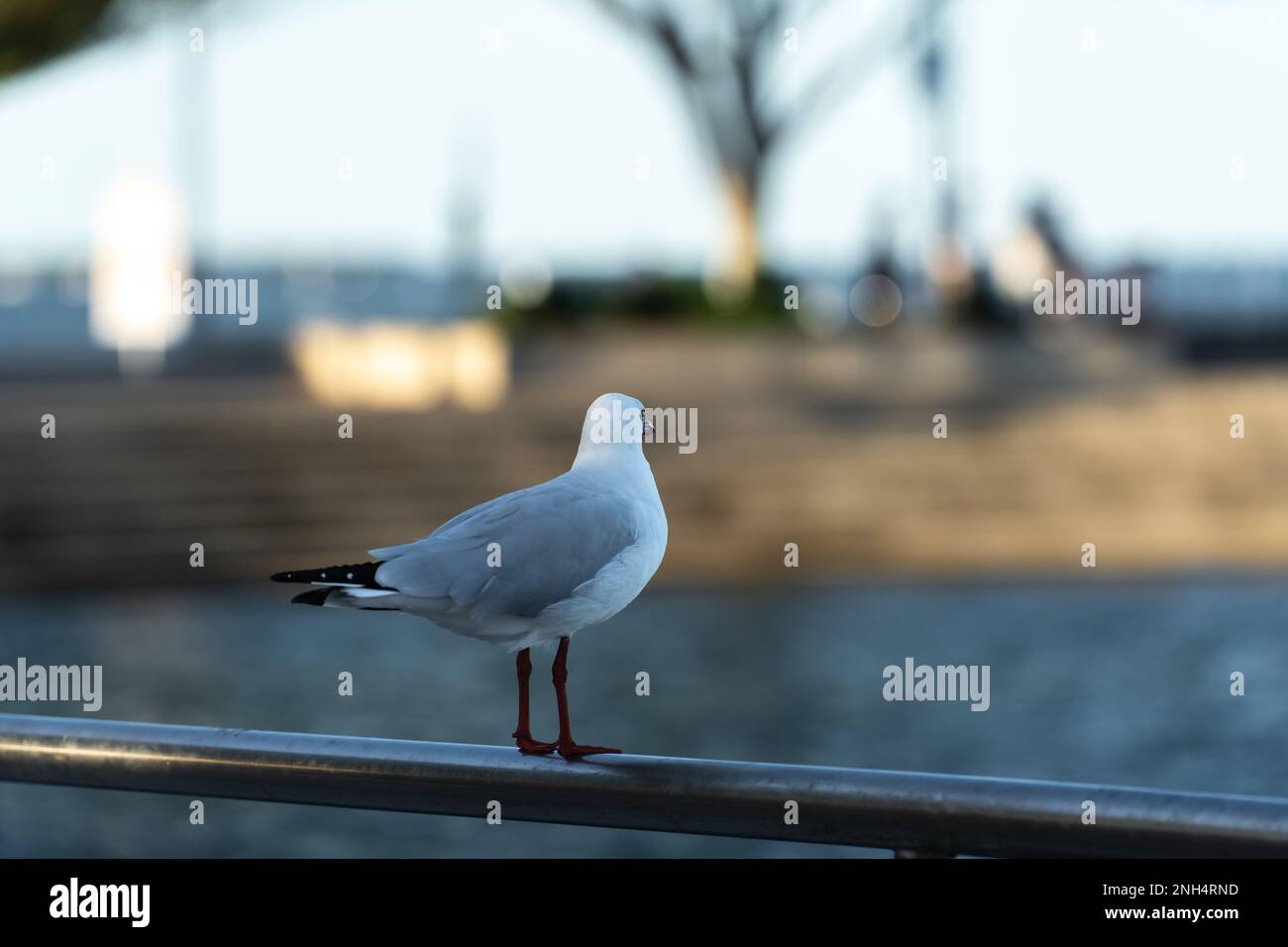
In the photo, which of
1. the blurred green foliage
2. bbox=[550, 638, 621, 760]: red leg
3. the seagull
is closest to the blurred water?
bbox=[550, 638, 621, 760]: red leg

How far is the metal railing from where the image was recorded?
1.79 meters

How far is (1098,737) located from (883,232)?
17.2 m

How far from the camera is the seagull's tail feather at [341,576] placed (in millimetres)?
1935

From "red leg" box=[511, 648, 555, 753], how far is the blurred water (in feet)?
10.8

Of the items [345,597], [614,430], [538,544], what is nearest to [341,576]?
[345,597]

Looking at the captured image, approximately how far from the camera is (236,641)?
12.2 metres

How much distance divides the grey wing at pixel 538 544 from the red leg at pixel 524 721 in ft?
0.49

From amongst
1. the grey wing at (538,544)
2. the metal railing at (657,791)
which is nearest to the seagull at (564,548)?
the grey wing at (538,544)

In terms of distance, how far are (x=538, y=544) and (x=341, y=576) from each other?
0.39m

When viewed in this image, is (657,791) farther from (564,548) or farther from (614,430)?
(614,430)

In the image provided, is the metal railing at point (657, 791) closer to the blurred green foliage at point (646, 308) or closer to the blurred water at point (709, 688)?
the blurred water at point (709, 688)

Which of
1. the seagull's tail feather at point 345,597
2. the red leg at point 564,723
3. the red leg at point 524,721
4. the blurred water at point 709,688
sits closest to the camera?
the seagull's tail feather at point 345,597
